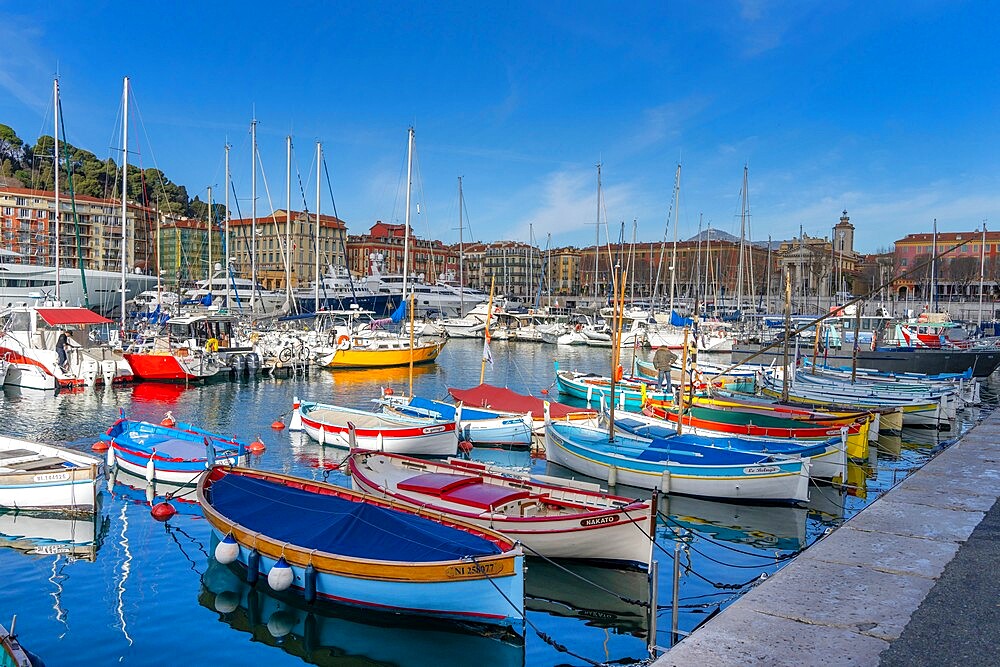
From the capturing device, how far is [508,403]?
91.8 ft

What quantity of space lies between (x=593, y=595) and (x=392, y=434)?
10.8m

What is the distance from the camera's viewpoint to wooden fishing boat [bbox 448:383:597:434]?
26.1 meters

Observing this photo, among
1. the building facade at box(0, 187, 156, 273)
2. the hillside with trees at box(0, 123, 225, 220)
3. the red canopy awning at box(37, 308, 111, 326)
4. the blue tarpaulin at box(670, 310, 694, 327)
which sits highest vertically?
the hillside with trees at box(0, 123, 225, 220)

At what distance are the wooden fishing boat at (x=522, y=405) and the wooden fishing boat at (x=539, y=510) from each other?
9.60m

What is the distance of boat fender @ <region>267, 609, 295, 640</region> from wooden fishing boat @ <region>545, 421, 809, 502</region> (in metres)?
9.91

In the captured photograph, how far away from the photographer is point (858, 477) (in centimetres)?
2219

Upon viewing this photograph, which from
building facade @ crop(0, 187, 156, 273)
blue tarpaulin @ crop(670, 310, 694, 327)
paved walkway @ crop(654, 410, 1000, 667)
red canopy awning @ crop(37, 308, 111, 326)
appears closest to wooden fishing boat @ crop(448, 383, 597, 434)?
paved walkway @ crop(654, 410, 1000, 667)

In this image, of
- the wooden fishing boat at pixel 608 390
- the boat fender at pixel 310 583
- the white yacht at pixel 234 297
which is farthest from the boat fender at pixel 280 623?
the white yacht at pixel 234 297

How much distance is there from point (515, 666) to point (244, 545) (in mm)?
5363

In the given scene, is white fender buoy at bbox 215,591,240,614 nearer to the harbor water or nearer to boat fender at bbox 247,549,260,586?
the harbor water

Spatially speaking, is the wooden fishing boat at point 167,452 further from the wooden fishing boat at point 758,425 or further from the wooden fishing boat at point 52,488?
the wooden fishing boat at point 758,425

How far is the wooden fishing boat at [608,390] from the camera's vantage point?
30188 mm

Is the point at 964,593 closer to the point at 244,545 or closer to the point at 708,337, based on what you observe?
the point at 244,545

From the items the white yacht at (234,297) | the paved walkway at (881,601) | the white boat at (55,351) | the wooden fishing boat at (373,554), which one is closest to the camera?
the paved walkway at (881,601)
